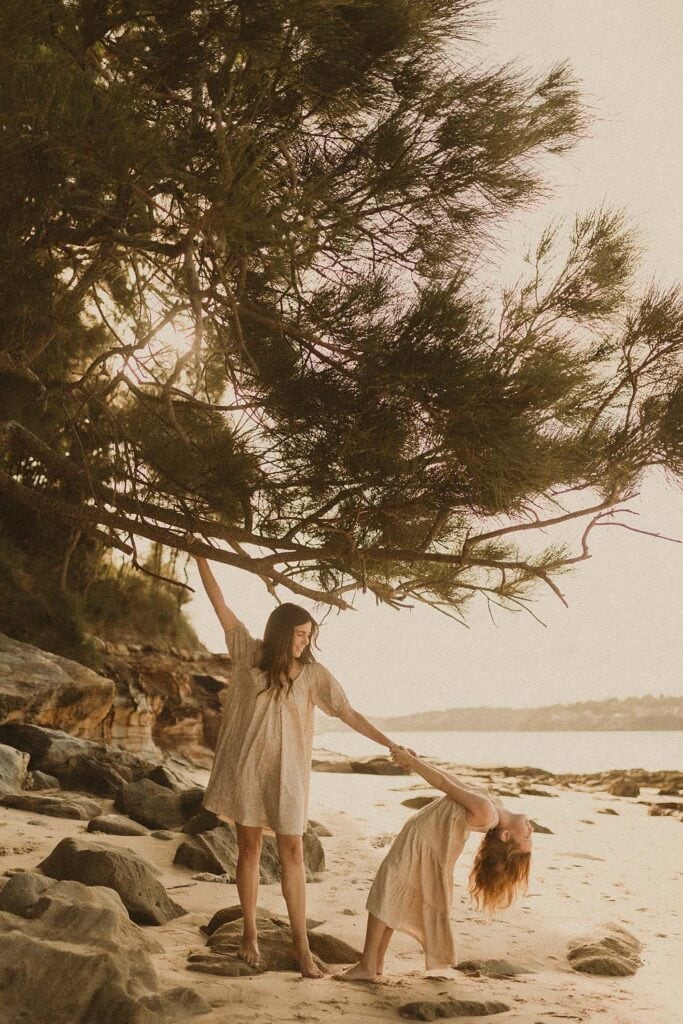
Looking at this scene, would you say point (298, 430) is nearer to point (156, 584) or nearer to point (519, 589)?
point (519, 589)

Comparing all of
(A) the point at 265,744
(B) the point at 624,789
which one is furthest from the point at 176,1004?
(B) the point at 624,789

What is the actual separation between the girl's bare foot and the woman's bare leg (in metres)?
0.07

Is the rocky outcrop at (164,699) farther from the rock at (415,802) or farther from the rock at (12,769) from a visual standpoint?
the rock at (12,769)

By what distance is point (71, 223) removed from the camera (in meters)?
3.54

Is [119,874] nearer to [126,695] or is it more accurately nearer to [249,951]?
[249,951]

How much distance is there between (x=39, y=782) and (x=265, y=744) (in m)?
2.97

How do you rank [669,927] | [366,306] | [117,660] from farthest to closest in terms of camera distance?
[117,660], [669,927], [366,306]

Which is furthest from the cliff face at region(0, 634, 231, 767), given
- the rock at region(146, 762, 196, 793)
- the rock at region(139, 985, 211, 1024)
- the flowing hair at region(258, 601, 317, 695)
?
the rock at region(139, 985, 211, 1024)

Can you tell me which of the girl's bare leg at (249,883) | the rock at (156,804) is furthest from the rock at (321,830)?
the girl's bare leg at (249,883)

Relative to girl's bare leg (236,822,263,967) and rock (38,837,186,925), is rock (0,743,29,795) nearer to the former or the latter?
rock (38,837,186,925)

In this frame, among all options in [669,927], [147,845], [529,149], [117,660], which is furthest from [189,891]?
[117,660]

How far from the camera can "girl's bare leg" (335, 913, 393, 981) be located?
10.1ft

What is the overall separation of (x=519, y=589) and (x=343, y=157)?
1.93 m

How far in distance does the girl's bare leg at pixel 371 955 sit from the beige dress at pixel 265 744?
39cm
